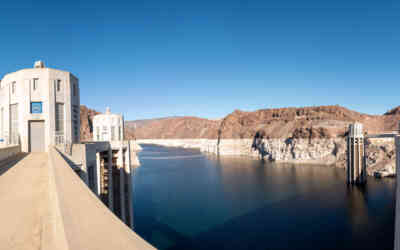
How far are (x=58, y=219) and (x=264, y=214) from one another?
104ft

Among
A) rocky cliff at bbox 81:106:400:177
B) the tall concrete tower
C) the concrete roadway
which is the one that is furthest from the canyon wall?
the concrete roadway

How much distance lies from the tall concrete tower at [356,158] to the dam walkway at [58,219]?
5545 centimetres

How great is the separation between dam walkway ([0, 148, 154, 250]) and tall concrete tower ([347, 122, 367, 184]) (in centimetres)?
5545

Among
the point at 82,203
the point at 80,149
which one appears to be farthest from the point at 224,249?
the point at 82,203

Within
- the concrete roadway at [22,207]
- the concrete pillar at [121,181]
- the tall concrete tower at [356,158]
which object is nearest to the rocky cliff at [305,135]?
the tall concrete tower at [356,158]

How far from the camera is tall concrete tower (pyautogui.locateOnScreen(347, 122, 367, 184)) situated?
47844mm

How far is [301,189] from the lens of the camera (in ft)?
142

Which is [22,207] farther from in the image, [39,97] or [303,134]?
[303,134]

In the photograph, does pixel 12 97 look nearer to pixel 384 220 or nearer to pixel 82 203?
pixel 82 203

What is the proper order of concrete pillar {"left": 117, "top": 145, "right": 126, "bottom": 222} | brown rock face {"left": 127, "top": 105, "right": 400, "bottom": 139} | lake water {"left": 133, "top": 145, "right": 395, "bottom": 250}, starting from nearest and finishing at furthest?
concrete pillar {"left": 117, "top": 145, "right": 126, "bottom": 222}, lake water {"left": 133, "top": 145, "right": 395, "bottom": 250}, brown rock face {"left": 127, "top": 105, "right": 400, "bottom": 139}

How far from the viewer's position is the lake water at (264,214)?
23438 millimetres

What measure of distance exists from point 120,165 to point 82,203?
17421mm

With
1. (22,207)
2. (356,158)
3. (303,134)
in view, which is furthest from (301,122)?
(22,207)

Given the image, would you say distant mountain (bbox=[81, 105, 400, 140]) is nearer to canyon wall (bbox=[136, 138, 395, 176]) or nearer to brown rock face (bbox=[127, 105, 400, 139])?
brown rock face (bbox=[127, 105, 400, 139])
